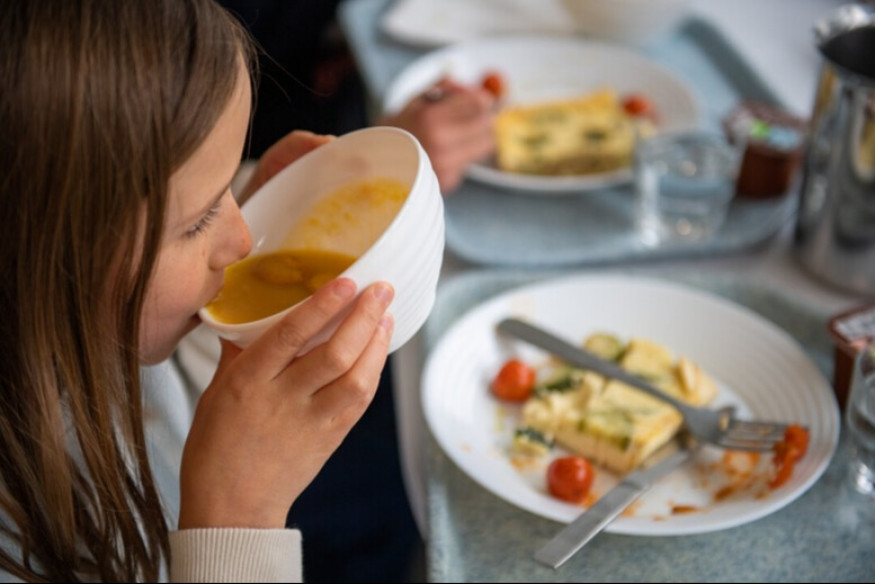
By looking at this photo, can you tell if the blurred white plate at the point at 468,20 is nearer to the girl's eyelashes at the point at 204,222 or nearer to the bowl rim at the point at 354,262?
the bowl rim at the point at 354,262

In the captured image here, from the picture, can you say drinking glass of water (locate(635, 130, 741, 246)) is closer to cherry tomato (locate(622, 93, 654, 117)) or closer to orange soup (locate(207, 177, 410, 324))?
cherry tomato (locate(622, 93, 654, 117))

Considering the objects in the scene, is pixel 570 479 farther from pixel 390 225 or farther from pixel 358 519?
pixel 358 519

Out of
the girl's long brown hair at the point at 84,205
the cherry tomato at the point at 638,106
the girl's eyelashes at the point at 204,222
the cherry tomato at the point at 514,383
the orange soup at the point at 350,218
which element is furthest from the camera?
the cherry tomato at the point at 638,106

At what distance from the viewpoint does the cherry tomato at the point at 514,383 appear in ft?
3.90

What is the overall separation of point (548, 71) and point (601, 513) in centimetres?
110

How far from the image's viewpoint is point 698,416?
112cm

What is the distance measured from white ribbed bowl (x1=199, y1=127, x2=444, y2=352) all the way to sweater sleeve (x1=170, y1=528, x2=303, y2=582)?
166 millimetres

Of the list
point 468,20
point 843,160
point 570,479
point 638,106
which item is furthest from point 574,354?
point 468,20

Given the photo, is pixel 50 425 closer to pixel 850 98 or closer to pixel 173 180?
pixel 173 180

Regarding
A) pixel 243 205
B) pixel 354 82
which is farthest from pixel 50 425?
pixel 354 82

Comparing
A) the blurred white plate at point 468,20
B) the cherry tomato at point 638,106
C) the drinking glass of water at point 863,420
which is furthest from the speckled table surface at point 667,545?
the blurred white plate at point 468,20

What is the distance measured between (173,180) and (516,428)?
51cm

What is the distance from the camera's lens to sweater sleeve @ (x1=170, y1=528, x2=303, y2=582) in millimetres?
888

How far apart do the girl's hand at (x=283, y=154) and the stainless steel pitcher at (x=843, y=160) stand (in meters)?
0.66
